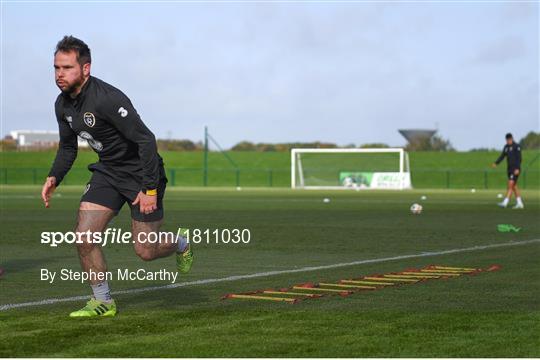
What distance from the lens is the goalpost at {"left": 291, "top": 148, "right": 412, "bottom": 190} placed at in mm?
64312

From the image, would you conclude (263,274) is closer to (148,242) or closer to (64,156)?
(148,242)

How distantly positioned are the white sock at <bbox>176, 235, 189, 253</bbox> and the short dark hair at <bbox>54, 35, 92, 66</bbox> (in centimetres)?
207

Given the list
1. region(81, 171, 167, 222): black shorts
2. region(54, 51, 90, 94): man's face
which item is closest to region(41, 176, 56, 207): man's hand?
region(81, 171, 167, 222): black shorts

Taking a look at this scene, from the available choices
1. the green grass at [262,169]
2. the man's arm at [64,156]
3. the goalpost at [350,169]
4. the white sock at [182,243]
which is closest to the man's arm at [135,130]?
the man's arm at [64,156]

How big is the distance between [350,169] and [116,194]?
59331mm

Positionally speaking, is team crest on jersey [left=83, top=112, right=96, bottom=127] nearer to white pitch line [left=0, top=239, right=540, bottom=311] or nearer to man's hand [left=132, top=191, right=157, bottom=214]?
man's hand [left=132, top=191, right=157, bottom=214]

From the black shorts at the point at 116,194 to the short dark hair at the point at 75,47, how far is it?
43.0 inches

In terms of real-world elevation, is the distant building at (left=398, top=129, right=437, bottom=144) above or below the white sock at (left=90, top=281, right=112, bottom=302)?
above

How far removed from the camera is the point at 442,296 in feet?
33.1

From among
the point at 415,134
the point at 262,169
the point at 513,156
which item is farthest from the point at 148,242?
the point at 415,134

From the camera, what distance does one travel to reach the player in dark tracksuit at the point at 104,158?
27.8 ft

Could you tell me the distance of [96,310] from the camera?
8617mm

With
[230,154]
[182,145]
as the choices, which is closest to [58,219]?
[230,154]

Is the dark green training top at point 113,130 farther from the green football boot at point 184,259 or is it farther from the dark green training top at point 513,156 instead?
the dark green training top at point 513,156
